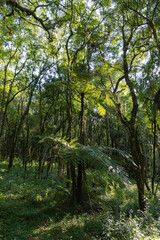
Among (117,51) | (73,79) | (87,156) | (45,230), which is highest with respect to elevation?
(117,51)

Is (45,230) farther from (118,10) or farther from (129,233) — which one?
(118,10)

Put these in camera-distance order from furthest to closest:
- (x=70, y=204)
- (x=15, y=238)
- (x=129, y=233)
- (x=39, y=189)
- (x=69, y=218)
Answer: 1. (x=39, y=189)
2. (x=70, y=204)
3. (x=69, y=218)
4. (x=15, y=238)
5. (x=129, y=233)

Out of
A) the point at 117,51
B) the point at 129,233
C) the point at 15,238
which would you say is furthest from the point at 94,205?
the point at 117,51

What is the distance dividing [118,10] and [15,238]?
28.2ft

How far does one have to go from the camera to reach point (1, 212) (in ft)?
14.0

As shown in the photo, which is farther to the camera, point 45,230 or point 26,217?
point 26,217

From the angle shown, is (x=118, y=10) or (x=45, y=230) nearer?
(x=45, y=230)

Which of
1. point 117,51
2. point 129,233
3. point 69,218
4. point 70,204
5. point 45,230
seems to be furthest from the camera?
point 117,51

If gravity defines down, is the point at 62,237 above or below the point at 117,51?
below

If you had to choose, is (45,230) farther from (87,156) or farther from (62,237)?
(87,156)

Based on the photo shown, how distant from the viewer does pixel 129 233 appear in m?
2.87

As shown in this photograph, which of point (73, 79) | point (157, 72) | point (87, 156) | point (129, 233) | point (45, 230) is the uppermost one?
point (157, 72)

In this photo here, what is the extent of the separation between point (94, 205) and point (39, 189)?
85.5 inches

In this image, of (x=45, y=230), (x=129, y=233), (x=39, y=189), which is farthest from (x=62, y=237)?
(x=39, y=189)
